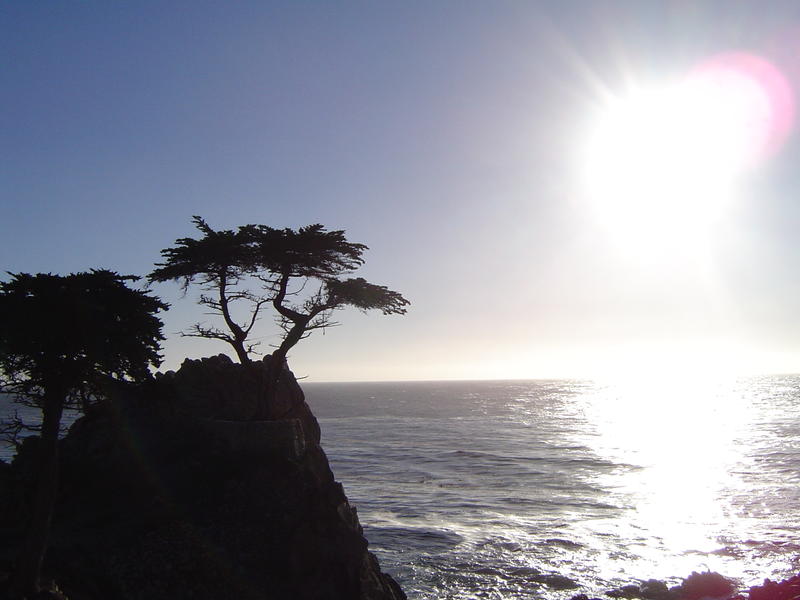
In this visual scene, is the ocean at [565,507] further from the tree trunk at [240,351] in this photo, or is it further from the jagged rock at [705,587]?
the tree trunk at [240,351]

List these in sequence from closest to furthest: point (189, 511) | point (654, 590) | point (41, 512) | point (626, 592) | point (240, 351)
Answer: point (41, 512)
point (189, 511)
point (240, 351)
point (654, 590)
point (626, 592)

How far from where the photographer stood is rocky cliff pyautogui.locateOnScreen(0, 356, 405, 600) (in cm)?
1459

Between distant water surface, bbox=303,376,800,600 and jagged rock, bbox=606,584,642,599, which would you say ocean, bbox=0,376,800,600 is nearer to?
distant water surface, bbox=303,376,800,600

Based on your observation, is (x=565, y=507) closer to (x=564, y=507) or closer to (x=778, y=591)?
(x=564, y=507)

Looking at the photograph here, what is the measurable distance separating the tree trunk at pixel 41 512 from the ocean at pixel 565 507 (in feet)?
51.2

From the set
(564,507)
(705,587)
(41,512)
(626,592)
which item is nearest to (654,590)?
(626,592)

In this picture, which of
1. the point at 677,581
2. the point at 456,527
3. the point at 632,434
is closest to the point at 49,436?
the point at 677,581

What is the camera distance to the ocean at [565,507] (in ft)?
87.6

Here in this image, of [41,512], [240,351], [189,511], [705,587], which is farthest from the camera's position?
[705,587]

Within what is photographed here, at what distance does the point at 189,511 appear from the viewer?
15852 millimetres

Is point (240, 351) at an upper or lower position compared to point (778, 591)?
upper

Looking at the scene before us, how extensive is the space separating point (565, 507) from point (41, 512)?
114 feet

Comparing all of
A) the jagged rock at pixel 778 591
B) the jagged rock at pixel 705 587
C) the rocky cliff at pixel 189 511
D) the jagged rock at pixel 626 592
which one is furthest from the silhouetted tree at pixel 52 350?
the jagged rock at pixel 705 587

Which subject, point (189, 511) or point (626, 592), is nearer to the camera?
point (189, 511)
